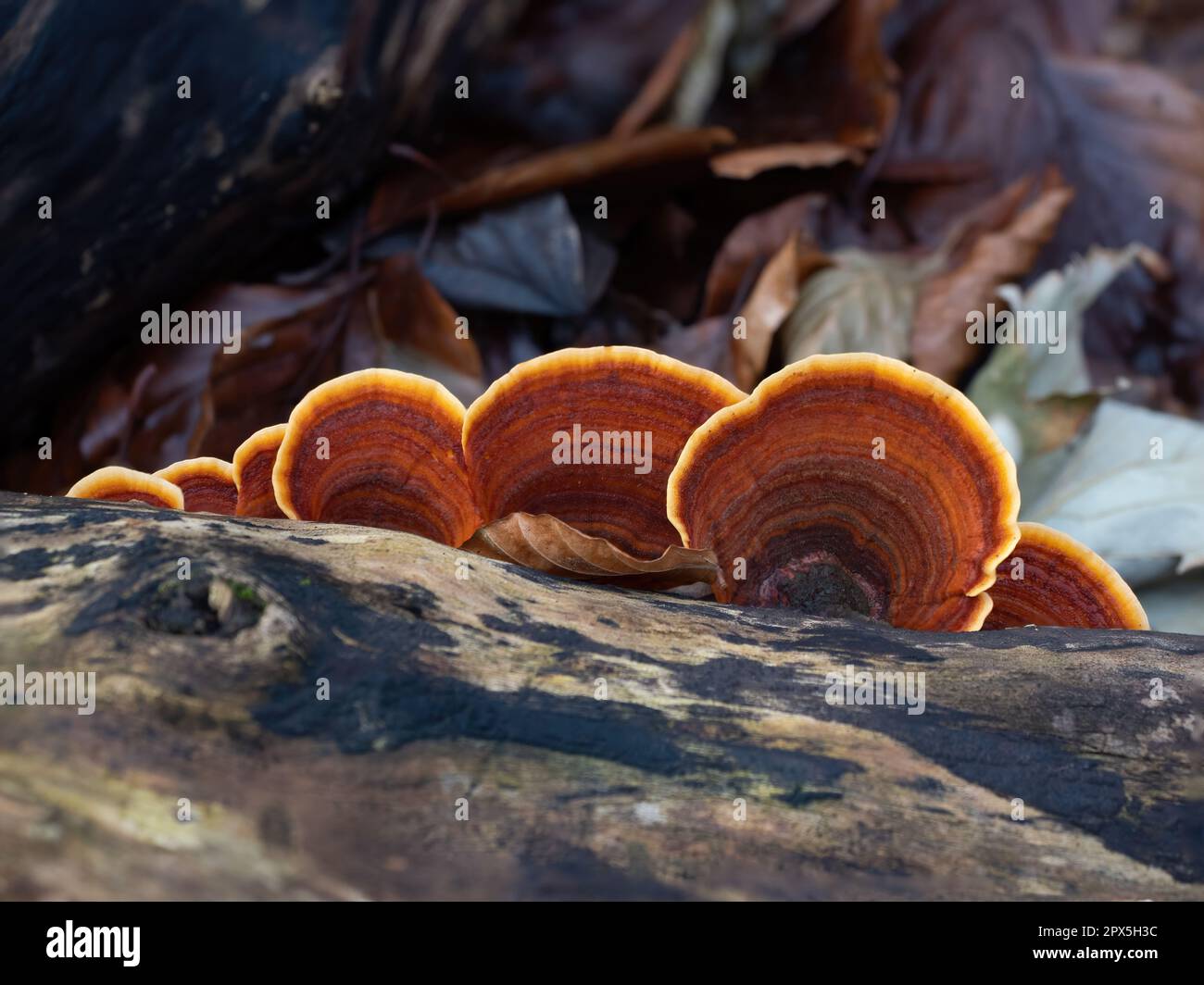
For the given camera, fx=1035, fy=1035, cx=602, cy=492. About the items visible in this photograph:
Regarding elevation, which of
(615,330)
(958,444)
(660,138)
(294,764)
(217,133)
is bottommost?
(294,764)

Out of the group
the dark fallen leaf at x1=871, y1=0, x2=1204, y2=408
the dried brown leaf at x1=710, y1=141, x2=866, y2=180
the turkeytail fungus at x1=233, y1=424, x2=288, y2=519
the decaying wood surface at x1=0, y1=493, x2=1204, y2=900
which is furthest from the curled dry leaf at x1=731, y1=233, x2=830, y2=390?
the decaying wood surface at x1=0, y1=493, x2=1204, y2=900

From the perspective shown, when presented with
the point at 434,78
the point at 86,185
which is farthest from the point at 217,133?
the point at 434,78

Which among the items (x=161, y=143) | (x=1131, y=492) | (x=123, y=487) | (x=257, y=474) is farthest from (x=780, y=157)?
(x=123, y=487)

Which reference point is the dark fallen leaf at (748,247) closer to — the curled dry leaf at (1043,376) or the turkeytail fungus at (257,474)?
the curled dry leaf at (1043,376)

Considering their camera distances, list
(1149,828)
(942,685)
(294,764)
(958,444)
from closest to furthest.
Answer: (294,764)
(1149,828)
(942,685)
(958,444)

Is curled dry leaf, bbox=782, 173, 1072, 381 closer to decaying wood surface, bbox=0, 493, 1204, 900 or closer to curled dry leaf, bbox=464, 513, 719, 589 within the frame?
curled dry leaf, bbox=464, 513, 719, 589

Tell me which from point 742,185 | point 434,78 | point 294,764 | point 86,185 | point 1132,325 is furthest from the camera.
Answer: point 1132,325
